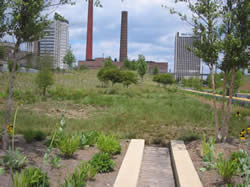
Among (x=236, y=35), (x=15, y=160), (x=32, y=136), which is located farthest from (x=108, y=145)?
(x=236, y=35)

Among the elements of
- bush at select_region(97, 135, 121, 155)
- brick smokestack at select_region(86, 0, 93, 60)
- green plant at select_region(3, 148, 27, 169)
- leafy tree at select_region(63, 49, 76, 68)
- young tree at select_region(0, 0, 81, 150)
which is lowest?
bush at select_region(97, 135, 121, 155)

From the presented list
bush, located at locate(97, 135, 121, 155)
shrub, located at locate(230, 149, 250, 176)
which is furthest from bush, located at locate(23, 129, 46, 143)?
shrub, located at locate(230, 149, 250, 176)

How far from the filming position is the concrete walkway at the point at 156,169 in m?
4.75

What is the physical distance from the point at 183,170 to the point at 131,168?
985 millimetres

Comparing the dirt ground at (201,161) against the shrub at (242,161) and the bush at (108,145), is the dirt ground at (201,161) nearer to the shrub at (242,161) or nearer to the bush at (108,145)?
the shrub at (242,161)

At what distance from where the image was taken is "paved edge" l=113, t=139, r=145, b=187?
4.22 metres

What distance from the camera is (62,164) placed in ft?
15.9

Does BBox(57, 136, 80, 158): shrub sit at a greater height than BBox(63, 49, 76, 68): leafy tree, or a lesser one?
lesser

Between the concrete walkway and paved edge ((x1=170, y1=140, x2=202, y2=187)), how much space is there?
0.65 feet

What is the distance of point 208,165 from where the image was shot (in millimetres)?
4883

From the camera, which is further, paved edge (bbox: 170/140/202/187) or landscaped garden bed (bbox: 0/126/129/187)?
paved edge (bbox: 170/140/202/187)

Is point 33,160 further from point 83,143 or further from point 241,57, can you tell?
point 241,57

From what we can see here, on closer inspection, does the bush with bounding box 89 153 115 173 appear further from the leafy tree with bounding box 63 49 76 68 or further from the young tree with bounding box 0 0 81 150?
the leafy tree with bounding box 63 49 76 68

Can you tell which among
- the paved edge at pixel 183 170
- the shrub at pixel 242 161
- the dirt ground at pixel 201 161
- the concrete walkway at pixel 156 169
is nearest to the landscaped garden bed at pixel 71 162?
the concrete walkway at pixel 156 169
